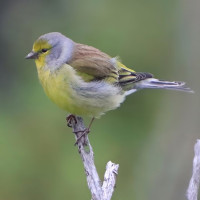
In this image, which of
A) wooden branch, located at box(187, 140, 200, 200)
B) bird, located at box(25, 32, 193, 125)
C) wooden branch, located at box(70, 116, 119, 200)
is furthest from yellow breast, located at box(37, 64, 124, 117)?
wooden branch, located at box(187, 140, 200, 200)

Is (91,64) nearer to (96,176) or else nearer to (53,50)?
(53,50)

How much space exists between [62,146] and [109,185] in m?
3.37

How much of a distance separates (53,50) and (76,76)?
0.32 m

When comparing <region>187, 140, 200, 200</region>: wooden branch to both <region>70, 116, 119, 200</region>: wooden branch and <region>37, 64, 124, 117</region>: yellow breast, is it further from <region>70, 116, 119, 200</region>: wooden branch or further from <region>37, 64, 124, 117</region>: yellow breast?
<region>37, 64, 124, 117</region>: yellow breast

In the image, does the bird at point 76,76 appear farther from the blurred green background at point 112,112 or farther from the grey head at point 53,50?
the blurred green background at point 112,112

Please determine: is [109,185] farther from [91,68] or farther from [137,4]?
[137,4]

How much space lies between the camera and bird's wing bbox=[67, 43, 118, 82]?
16.6ft

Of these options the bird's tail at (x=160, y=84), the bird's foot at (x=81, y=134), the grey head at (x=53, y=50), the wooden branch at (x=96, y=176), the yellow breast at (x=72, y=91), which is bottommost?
the wooden branch at (x=96, y=176)

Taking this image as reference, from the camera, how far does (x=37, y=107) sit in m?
7.85

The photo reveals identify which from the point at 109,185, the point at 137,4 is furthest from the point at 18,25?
the point at 109,185

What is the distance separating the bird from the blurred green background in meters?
1.75

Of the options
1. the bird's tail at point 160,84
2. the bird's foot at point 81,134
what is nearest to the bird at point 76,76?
the bird's foot at point 81,134

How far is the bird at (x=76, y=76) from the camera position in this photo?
192 inches

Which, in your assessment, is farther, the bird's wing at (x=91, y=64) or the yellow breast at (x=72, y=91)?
the bird's wing at (x=91, y=64)
